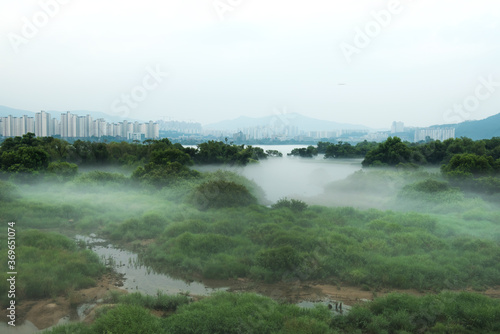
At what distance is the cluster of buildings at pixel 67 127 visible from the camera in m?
55.9

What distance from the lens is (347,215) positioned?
1752cm

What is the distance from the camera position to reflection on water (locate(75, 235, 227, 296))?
9.55 metres

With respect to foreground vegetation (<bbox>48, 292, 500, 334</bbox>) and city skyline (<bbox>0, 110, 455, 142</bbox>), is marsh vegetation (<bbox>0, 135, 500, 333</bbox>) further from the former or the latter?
city skyline (<bbox>0, 110, 455, 142</bbox>)

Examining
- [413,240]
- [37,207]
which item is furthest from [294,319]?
[37,207]

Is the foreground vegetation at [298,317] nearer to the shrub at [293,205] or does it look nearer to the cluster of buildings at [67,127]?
the shrub at [293,205]

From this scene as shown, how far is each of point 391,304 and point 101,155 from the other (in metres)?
39.2

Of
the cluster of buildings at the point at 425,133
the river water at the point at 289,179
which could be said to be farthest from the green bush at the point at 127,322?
the cluster of buildings at the point at 425,133

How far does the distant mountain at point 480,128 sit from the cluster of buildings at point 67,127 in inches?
2677

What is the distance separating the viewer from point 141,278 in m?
10.3

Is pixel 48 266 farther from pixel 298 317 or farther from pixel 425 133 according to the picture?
pixel 425 133

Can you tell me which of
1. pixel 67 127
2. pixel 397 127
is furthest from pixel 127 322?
pixel 397 127

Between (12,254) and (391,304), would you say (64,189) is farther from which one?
(391,304)

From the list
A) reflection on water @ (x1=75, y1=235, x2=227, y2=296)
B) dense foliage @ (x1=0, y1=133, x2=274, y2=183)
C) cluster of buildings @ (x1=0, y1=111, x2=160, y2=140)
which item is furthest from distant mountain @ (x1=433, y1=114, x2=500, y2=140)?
reflection on water @ (x1=75, y1=235, x2=227, y2=296)

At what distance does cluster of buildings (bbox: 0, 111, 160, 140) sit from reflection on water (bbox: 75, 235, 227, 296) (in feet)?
165
